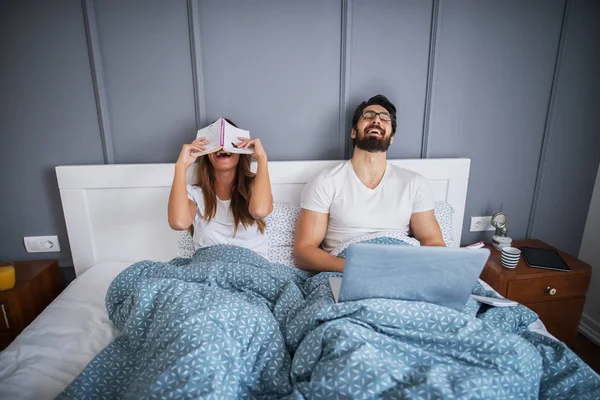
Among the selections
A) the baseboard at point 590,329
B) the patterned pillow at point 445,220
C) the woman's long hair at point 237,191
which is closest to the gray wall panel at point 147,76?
the woman's long hair at point 237,191

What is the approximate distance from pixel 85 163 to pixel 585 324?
2848 mm

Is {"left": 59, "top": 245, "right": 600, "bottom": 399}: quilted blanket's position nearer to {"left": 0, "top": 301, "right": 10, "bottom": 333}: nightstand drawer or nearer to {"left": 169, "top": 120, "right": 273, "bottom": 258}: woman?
{"left": 169, "top": 120, "right": 273, "bottom": 258}: woman

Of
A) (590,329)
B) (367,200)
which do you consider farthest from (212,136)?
(590,329)

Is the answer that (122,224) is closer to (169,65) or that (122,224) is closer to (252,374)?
(169,65)

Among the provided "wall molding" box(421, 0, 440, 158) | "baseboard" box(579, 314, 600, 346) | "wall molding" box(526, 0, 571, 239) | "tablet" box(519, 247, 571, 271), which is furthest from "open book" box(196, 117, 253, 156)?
"baseboard" box(579, 314, 600, 346)

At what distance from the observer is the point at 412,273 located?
896 millimetres

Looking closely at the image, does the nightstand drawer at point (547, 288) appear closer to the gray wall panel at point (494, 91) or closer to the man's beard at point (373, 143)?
the gray wall panel at point (494, 91)

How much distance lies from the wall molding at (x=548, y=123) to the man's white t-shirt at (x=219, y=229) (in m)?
1.60

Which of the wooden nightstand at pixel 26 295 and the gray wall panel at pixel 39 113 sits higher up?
the gray wall panel at pixel 39 113

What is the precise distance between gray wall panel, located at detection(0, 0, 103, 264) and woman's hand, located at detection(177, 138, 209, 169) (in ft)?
1.67

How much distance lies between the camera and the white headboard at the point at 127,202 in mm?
1612

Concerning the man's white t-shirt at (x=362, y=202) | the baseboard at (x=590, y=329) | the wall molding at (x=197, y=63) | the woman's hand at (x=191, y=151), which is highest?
the wall molding at (x=197, y=63)

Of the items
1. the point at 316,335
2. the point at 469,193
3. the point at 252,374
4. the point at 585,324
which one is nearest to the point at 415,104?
the point at 469,193

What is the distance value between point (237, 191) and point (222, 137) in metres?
0.27
